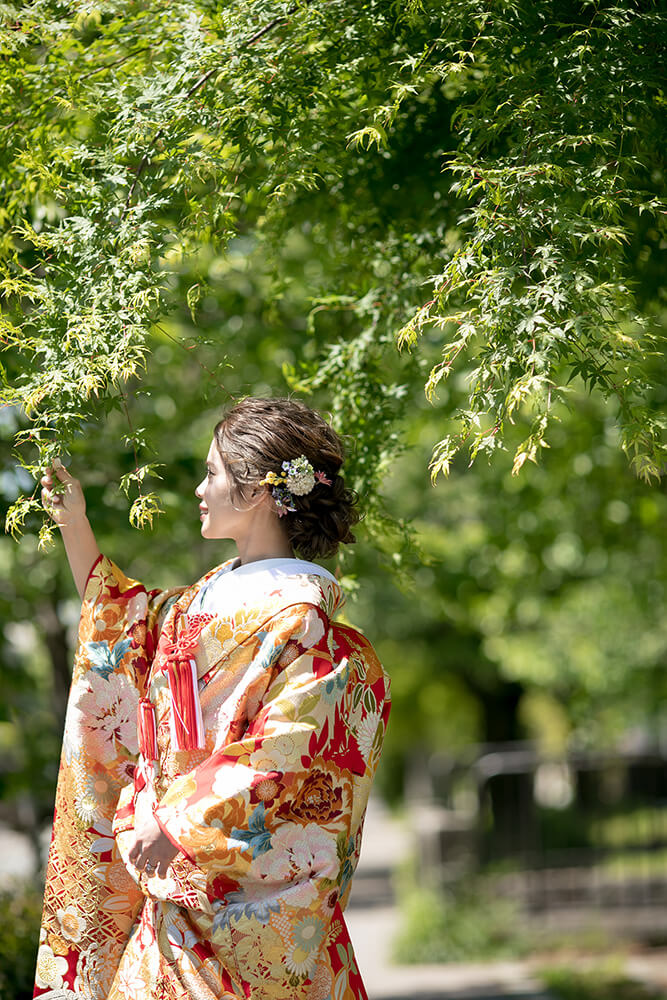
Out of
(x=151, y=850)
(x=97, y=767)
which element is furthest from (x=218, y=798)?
(x=97, y=767)

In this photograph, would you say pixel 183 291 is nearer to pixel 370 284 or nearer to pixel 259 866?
pixel 370 284

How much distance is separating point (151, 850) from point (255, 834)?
0.24 m

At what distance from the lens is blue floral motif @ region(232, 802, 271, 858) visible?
2330mm

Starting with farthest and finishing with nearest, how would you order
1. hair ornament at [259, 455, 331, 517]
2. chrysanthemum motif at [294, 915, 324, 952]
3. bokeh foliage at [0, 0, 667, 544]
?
hair ornament at [259, 455, 331, 517] → chrysanthemum motif at [294, 915, 324, 952] → bokeh foliage at [0, 0, 667, 544]

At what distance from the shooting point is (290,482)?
251 cm

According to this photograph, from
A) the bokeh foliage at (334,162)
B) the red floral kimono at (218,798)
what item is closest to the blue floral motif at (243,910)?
the red floral kimono at (218,798)

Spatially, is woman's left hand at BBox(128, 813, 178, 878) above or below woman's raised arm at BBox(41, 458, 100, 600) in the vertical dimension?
below

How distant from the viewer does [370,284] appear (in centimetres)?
367

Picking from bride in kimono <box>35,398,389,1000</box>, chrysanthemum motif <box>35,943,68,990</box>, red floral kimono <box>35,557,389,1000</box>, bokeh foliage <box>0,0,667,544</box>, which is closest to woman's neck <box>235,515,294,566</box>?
bride in kimono <box>35,398,389,1000</box>

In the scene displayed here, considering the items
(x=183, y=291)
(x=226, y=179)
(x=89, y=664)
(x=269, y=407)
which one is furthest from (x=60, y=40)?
(x=89, y=664)

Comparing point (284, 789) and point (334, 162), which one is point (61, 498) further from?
point (334, 162)

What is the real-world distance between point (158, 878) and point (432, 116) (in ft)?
7.66

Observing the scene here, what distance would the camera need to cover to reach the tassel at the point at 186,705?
2457 mm

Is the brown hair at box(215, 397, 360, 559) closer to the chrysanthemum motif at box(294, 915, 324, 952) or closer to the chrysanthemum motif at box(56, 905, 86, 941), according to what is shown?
the chrysanthemum motif at box(294, 915, 324, 952)
